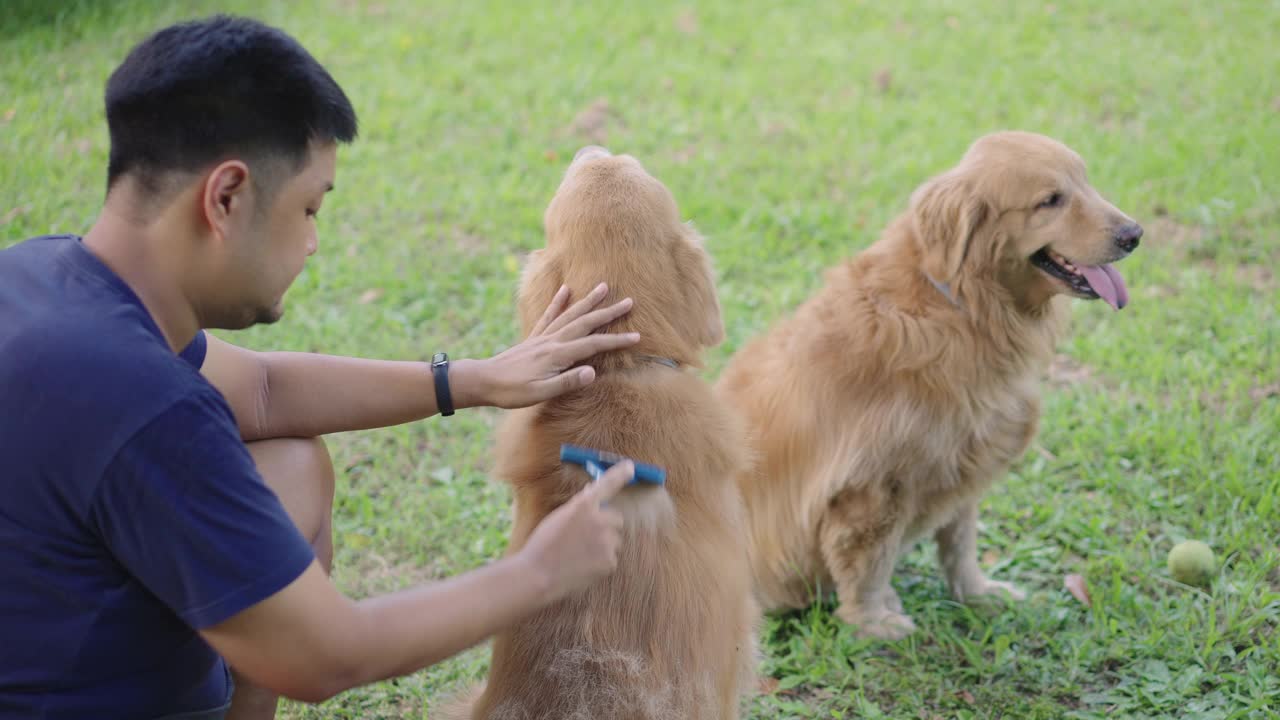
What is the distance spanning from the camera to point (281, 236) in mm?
1935

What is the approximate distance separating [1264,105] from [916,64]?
7.70 ft

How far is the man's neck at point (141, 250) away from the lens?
1850mm

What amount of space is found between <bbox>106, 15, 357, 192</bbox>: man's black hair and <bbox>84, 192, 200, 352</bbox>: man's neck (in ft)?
0.22

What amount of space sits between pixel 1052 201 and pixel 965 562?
1299 mm

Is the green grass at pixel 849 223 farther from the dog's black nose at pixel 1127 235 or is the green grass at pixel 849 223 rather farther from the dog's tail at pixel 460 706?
the dog's black nose at pixel 1127 235

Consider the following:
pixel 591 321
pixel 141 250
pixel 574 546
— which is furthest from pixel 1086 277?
pixel 141 250

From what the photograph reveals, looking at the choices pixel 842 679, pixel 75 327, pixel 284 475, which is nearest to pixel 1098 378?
pixel 842 679

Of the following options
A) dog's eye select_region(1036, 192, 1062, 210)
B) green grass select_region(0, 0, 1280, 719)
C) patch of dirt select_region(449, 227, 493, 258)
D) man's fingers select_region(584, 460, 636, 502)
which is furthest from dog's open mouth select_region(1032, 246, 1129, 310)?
patch of dirt select_region(449, 227, 493, 258)

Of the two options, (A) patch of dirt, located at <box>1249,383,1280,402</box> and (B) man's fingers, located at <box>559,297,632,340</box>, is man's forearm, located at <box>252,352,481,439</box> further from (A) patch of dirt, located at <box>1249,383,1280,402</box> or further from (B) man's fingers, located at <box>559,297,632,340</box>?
(A) patch of dirt, located at <box>1249,383,1280,402</box>

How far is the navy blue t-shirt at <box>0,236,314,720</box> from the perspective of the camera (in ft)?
5.37

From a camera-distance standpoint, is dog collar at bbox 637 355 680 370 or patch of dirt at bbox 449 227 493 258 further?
patch of dirt at bbox 449 227 493 258

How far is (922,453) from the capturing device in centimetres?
344

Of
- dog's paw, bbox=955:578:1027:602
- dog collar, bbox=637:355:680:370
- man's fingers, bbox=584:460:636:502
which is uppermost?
dog collar, bbox=637:355:680:370

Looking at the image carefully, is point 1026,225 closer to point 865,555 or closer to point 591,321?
point 865,555
